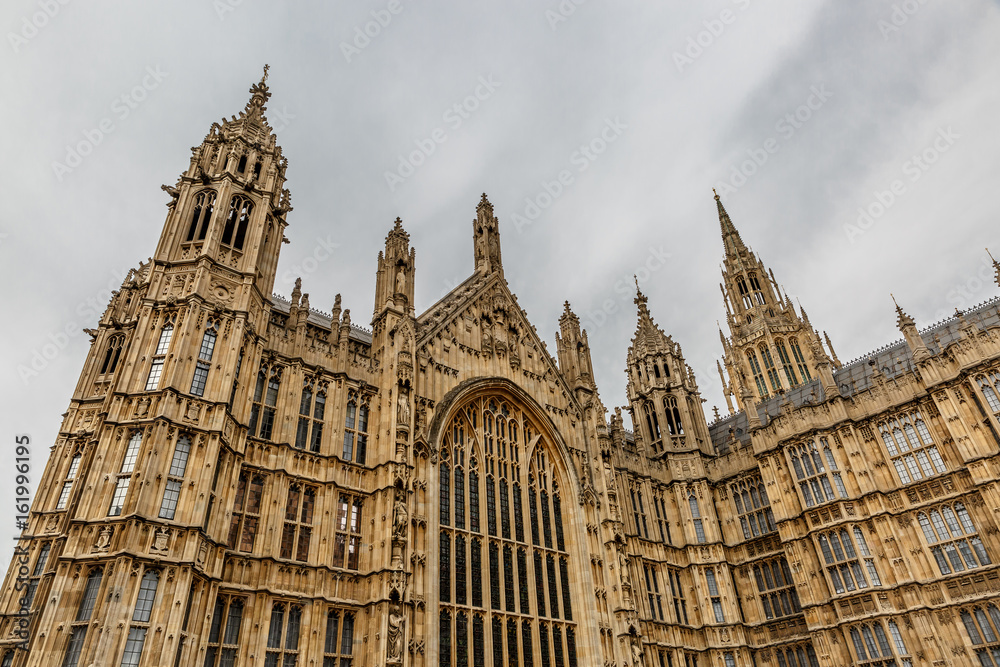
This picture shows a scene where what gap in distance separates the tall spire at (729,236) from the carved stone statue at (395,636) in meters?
75.2

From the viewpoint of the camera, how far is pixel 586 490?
111ft

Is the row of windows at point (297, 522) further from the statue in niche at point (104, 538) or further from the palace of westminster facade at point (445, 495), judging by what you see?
the statue in niche at point (104, 538)

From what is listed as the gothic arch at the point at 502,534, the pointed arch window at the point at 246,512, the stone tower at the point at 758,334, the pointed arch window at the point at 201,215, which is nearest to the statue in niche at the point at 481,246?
the gothic arch at the point at 502,534

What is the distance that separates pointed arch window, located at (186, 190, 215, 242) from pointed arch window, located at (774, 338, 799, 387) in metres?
63.8

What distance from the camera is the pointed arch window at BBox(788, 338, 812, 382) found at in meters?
71.7

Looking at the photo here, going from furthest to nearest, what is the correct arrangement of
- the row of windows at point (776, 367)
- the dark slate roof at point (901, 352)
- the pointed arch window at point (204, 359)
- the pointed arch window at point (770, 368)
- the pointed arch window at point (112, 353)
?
the pointed arch window at point (770, 368), the row of windows at point (776, 367), the dark slate roof at point (901, 352), the pointed arch window at point (112, 353), the pointed arch window at point (204, 359)

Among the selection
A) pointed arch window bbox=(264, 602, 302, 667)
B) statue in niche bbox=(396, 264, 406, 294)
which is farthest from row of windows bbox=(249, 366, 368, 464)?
statue in niche bbox=(396, 264, 406, 294)

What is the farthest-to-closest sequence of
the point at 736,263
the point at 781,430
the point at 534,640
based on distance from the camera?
the point at 736,263 < the point at 781,430 < the point at 534,640

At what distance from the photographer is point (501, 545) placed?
29172mm

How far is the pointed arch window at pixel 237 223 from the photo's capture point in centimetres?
2830

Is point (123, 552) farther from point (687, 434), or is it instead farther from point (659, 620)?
point (687, 434)

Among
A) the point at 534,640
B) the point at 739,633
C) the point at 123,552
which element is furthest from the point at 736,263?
the point at 123,552

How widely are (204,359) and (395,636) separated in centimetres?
1239

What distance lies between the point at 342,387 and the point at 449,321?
7.80 m
